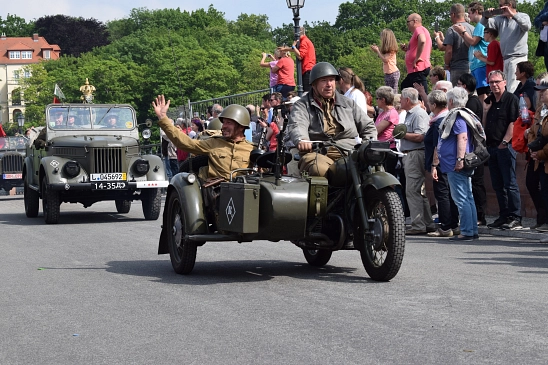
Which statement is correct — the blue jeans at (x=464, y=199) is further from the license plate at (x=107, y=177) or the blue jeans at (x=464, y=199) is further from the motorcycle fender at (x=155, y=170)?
the license plate at (x=107, y=177)

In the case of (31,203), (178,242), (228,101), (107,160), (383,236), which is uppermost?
(228,101)

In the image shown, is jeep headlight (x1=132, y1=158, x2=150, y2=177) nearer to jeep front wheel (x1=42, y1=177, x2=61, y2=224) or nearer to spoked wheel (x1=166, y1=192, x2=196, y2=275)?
jeep front wheel (x1=42, y1=177, x2=61, y2=224)

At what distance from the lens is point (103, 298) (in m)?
8.30

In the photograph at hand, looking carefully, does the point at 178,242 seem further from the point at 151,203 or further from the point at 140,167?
the point at 140,167

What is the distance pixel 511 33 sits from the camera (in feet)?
53.5

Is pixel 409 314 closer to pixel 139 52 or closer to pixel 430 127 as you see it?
pixel 430 127

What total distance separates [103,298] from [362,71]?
9762 centimetres

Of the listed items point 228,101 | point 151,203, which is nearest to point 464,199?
point 151,203

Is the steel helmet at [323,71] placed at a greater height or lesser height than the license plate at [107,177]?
greater

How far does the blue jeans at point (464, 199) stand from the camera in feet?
43.6

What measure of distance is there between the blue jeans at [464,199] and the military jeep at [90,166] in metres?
7.16

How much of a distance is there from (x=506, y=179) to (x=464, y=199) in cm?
122

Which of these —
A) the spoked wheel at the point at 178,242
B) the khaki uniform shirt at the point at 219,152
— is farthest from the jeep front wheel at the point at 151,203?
the khaki uniform shirt at the point at 219,152

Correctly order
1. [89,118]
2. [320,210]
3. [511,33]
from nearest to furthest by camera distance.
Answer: [320,210] → [511,33] → [89,118]
